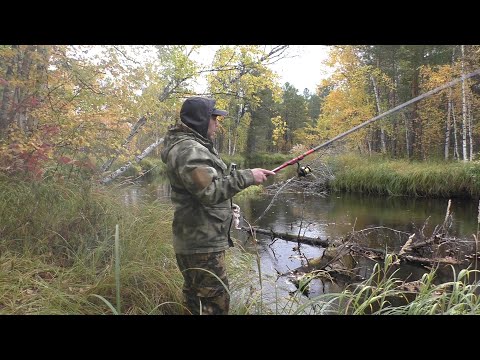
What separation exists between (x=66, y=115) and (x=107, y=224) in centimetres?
141

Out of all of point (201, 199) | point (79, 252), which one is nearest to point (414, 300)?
point (201, 199)

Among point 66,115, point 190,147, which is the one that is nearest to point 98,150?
point 66,115

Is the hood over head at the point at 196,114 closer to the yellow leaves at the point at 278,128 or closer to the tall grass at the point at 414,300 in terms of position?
the tall grass at the point at 414,300

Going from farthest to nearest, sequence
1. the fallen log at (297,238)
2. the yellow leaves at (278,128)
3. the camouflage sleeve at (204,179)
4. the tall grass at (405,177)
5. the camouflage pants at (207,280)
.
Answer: the tall grass at (405,177), the yellow leaves at (278,128), the fallen log at (297,238), the camouflage pants at (207,280), the camouflage sleeve at (204,179)

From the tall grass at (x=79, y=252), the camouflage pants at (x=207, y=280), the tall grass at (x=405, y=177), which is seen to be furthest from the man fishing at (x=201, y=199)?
the tall grass at (x=405, y=177)

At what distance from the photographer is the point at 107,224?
4.32 meters

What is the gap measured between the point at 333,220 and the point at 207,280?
7203 mm

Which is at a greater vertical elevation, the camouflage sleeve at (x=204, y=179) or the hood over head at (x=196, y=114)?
the hood over head at (x=196, y=114)

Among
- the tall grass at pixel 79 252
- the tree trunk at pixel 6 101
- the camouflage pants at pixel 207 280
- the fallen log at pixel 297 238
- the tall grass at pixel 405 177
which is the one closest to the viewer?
the camouflage pants at pixel 207 280

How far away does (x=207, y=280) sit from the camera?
2.19 metres

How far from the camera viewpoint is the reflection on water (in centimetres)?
596

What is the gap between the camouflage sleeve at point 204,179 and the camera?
6.45 ft

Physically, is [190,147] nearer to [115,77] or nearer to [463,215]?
[115,77]

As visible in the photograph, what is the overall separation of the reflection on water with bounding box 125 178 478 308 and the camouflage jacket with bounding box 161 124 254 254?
2.64 metres
